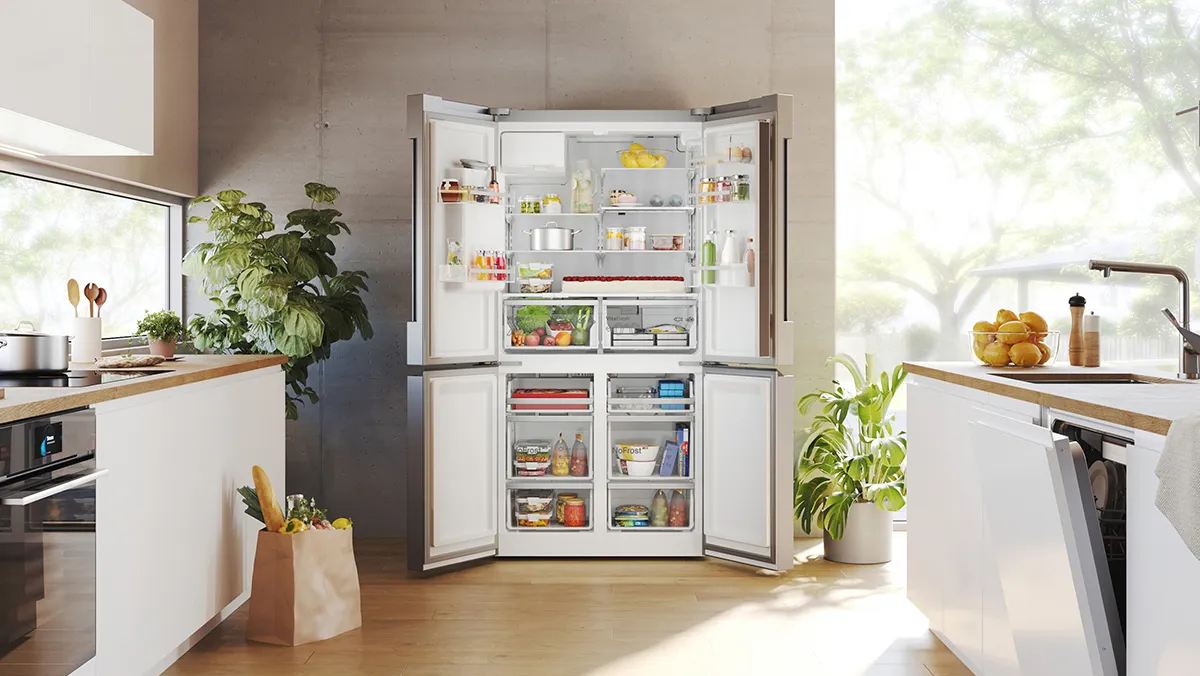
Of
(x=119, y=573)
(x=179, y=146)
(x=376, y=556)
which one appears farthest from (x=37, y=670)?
(x=179, y=146)

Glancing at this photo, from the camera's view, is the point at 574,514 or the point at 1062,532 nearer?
the point at 1062,532

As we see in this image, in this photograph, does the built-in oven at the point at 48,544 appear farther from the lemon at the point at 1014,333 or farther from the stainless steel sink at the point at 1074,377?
the lemon at the point at 1014,333

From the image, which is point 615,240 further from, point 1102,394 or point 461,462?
point 1102,394

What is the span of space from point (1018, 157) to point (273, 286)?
410 centimetres

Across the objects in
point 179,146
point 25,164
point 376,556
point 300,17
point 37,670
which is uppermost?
point 300,17

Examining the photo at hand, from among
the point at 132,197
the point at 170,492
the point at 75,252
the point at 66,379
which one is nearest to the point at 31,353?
the point at 66,379

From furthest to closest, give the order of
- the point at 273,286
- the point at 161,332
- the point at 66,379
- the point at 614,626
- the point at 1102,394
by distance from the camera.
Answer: the point at 273,286 → the point at 614,626 → the point at 161,332 → the point at 66,379 → the point at 1102,394

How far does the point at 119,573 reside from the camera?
2.78 m

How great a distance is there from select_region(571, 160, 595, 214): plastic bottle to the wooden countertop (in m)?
1.78

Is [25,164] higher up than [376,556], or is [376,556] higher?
[25,164]

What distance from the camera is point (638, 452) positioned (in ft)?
16.4

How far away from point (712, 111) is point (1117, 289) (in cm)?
262

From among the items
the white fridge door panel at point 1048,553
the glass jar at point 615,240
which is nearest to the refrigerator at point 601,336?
the glass jar at point 615,240

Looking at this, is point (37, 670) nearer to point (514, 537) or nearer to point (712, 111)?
point (514, 537)
